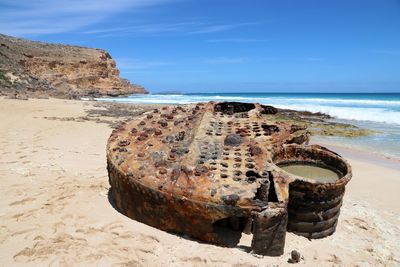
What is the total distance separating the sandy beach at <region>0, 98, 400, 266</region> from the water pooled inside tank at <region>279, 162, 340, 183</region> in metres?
0.58

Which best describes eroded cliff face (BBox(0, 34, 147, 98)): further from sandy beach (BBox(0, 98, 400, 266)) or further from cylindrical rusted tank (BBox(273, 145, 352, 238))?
cylindrical rusted tank (BBox(273, 145, 352, 238))

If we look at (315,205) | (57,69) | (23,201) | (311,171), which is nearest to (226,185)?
(315,205)

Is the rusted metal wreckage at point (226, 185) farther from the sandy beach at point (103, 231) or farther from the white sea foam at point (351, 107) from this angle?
the white sea foam at point (351, 107)

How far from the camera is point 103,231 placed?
3357 millimetres

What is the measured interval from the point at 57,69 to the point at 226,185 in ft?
112

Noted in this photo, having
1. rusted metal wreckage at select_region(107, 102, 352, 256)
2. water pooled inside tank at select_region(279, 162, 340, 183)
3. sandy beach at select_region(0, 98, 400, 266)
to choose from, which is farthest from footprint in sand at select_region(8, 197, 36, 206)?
water pooled inside tank at select_region(279, 162, 340, 183)

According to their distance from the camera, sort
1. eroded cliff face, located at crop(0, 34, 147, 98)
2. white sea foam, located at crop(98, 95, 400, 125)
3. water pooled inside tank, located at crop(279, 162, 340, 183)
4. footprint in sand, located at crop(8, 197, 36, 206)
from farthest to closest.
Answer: eroded cliff face, located at crop(0, 34, 147, 98) → white sea foam, located at crop(98, 95, 400, 125) → footprint in sand, located at crop(8, 197, 36, 206) → water pooled inside tank, located at crop(279, 162, 340, 183)

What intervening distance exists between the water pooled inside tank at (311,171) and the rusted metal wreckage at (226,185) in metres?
0.06

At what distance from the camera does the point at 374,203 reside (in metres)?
5.12

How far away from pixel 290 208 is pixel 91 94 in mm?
32667

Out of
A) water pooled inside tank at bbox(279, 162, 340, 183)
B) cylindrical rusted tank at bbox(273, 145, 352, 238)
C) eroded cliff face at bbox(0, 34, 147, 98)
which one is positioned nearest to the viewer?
cylindrical rusted tank at bbox(273, 145, 352, 238)

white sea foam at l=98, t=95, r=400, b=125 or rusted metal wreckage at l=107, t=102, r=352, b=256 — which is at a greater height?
rusted metal wreckage at l=107, t=102, r=352, b=256

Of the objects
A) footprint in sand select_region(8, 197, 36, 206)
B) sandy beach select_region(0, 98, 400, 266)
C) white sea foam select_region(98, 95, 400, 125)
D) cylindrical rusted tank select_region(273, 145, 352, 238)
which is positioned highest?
cylindrical rusted tank select_region(273, 145, 352, 238)

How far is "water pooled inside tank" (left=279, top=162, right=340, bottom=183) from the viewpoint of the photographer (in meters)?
3.56
